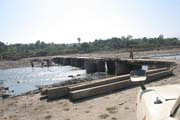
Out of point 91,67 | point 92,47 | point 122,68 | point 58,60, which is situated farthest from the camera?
point 92,47

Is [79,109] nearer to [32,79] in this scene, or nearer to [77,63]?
[32,79]

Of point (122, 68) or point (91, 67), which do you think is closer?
point (122, 68)

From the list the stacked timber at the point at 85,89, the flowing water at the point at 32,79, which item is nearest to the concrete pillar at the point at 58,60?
the flowing water at the point at 32,79

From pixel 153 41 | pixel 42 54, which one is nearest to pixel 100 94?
pixel 42 54

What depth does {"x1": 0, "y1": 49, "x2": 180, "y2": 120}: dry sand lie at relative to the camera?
1052cm

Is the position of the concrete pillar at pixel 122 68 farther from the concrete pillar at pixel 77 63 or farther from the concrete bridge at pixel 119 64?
the concrete pillar at pixel 77 63

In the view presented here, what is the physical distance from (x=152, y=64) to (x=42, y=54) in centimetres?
8614

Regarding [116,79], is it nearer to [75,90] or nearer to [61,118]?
[75,90]

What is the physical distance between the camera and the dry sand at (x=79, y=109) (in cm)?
1052

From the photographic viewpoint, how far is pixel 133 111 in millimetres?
10266

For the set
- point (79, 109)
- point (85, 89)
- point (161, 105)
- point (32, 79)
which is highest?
point (161, 105)

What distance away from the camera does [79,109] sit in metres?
11.9

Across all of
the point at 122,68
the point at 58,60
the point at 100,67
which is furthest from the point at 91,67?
the point at 58,60

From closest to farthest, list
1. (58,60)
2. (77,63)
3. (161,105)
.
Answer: (161,105), (77,63), (58,60)
